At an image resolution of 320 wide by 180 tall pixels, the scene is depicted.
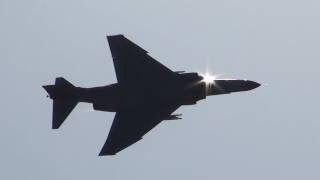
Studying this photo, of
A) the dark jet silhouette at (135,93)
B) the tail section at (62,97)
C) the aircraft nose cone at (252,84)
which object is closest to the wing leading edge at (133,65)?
the dark jet silhouette at (135,93)

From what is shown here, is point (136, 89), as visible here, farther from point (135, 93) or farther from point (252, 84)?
point (252, 84)

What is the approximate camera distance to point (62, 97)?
60.2m

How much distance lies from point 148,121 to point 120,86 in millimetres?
5068

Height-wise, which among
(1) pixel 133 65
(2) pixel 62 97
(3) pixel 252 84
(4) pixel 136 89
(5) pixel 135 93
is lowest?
(2) pixel 62 97

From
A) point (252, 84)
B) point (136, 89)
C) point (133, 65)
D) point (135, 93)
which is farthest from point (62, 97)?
point (252, 84)

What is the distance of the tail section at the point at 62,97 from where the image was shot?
6003cm

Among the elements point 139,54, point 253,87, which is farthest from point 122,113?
point 253,87

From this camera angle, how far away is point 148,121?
199ft

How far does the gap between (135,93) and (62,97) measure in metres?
7.78

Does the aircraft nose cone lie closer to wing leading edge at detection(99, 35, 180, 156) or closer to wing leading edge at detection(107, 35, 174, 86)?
wing leading edge at detection(99, 35, 180, 156)

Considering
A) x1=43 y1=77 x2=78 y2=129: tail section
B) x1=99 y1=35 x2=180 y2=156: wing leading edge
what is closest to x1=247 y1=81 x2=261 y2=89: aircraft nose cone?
x1=99 y1=35 x2=180 y2=156: wing leading edge

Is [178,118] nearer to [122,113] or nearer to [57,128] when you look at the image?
[122,113]

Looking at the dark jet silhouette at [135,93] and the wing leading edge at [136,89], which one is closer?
the dark jet silhouette at [135,93]

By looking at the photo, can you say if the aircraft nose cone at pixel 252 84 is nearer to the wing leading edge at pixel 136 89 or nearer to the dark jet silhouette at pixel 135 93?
the dark jet silhouette at pixel 135 93
